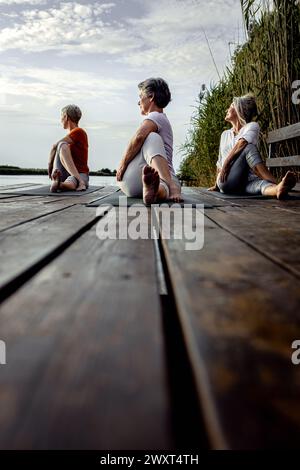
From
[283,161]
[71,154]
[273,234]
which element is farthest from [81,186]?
[273,234]

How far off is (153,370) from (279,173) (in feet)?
13.0

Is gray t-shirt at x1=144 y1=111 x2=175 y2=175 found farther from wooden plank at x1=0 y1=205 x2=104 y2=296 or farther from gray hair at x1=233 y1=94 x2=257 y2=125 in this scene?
wooden plank at x1=0 y1=205 x2=104 y2=296

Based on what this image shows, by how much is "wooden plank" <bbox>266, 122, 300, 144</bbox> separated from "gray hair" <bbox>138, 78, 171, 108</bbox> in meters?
1.17

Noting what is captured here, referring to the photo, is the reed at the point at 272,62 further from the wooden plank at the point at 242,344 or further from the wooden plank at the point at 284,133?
the wooden plank at the point at 242,344

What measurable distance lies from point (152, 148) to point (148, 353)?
221 cm

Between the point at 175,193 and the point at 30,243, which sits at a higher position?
the point at 175,193

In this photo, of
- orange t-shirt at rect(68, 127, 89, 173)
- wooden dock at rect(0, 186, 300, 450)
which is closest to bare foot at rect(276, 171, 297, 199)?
wooden dock at rect(0, 186, 300, 450)

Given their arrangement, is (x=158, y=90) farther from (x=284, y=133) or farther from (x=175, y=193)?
(x=284, y=133)

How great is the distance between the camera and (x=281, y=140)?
363cm

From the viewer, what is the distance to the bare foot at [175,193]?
2.47m

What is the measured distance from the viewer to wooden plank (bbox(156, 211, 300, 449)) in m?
0.28

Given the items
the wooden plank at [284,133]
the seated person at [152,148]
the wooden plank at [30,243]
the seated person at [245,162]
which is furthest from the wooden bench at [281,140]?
the wooden plank at [30,243]

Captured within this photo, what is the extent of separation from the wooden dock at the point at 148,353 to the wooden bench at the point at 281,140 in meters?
2.76
